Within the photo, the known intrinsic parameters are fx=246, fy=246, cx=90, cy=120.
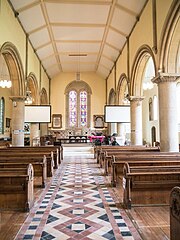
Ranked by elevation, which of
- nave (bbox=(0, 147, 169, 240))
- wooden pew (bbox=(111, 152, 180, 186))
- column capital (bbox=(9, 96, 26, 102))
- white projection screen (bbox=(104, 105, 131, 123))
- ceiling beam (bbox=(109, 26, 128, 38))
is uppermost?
ceiling beam (bbox=(109, 26, 128, 38))

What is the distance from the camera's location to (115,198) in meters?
4.55

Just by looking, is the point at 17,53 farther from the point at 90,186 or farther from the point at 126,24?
the point at 90,186

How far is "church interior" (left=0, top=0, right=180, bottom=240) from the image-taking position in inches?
138

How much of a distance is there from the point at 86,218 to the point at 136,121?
7.95 meters

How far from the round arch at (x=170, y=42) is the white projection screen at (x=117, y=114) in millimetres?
5155

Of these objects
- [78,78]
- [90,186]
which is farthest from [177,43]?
[78,78]

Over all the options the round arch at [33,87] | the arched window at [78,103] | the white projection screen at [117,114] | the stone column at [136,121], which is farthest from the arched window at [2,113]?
the stone column at [136,121]

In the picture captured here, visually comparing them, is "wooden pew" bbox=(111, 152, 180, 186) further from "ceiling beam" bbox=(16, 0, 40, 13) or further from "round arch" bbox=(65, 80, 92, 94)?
"round arch" bbox=(65, 80, 92, 94)

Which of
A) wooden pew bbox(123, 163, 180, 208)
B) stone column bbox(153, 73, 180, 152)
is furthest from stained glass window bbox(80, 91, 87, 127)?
wooden pew bbox(123, 163, 180, 208)

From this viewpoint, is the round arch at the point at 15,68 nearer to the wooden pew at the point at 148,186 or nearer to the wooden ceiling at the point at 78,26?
the wooden ceiling at the point at 78,26

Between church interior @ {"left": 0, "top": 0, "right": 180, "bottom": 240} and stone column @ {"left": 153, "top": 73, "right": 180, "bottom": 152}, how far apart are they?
0.03m

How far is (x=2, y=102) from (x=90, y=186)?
14.2 metres

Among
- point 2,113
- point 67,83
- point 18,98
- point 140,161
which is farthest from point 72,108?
point 140,161

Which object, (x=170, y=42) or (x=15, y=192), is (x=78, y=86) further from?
(x=15, y=192)
